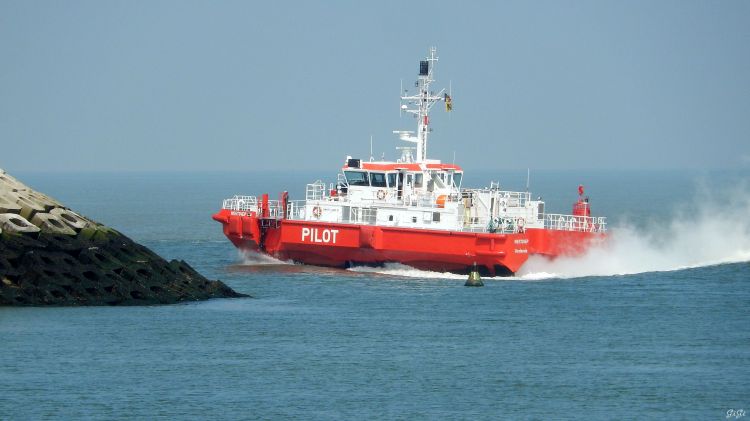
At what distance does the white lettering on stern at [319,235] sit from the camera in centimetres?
5306

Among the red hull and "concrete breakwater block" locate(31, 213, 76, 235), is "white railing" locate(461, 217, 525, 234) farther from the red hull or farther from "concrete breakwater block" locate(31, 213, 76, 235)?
"concrete breakwater block" locate(31, 213, 76, 235)

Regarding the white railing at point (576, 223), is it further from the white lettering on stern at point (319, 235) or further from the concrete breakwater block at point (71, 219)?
the concrete breakwater block at point (71, 219)

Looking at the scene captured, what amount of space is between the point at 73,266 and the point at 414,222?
14998 millimetres

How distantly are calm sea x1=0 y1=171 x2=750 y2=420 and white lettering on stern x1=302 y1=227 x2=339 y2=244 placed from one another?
1236mm

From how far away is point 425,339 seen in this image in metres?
38.5

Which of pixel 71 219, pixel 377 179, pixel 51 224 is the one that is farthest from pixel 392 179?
pixel 51 224

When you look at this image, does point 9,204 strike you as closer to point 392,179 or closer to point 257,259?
point 257,259

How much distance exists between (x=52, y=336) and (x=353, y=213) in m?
18.9

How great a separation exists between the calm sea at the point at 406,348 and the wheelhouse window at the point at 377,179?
3904 mm

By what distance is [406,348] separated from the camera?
121 ft

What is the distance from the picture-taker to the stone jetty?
4072 centimetres

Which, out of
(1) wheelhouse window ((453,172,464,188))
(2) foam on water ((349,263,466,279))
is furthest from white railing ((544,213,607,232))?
(2) foam on water ((349,263,466,279))

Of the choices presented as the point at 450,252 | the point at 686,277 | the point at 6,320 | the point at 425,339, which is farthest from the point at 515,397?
the point at 686,277

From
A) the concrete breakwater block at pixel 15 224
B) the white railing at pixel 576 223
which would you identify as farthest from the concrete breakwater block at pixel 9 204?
the white railing at pixel 576 223
